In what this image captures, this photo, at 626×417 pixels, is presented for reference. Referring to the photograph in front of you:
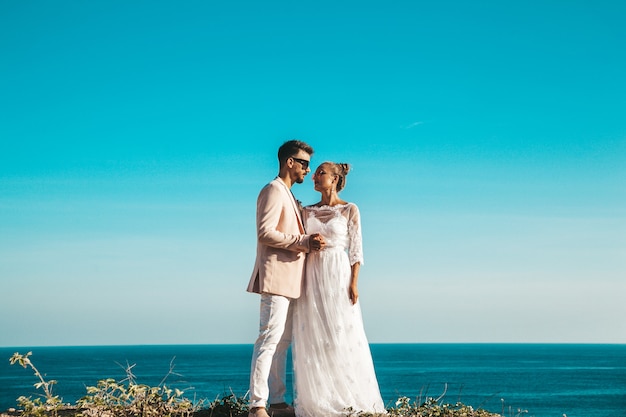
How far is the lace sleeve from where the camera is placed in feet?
24.8

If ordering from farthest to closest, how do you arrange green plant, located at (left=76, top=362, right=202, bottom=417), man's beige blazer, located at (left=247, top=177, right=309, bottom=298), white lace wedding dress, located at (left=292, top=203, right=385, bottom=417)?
green plant, located at (left=76, top=362, right=202, bottom=417), white lace wedding dress, located at (left=292, top=203, right=385, bottom=417), man's beige blazer, located at (left=247, top=177, right=309, bottom=298)

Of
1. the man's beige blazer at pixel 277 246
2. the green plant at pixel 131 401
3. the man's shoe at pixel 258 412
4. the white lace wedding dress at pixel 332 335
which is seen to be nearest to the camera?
the man's shoe at pixel 258 412

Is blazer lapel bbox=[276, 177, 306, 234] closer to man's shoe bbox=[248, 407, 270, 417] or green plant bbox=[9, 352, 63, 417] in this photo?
man's shoe bbox=[248, 407, 270, 417]

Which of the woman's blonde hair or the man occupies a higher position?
the woman's blonde hair

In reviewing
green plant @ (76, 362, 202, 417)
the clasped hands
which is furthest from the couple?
green plant @ (76, 362, 202, 417)

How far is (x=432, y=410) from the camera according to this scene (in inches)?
313

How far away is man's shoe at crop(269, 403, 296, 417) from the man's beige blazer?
1304mm

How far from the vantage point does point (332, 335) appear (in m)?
7.39

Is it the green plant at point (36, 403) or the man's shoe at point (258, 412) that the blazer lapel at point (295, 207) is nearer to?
the man's shoe at point (258, 412)

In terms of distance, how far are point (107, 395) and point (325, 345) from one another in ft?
8.43

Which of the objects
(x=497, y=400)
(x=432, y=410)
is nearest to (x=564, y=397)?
(x=497, y=400)

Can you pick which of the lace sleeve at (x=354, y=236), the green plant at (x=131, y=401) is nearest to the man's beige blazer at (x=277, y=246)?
the lace sleeve at (x=354, y=236)

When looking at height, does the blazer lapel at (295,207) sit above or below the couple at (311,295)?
above

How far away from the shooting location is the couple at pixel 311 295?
707cm
